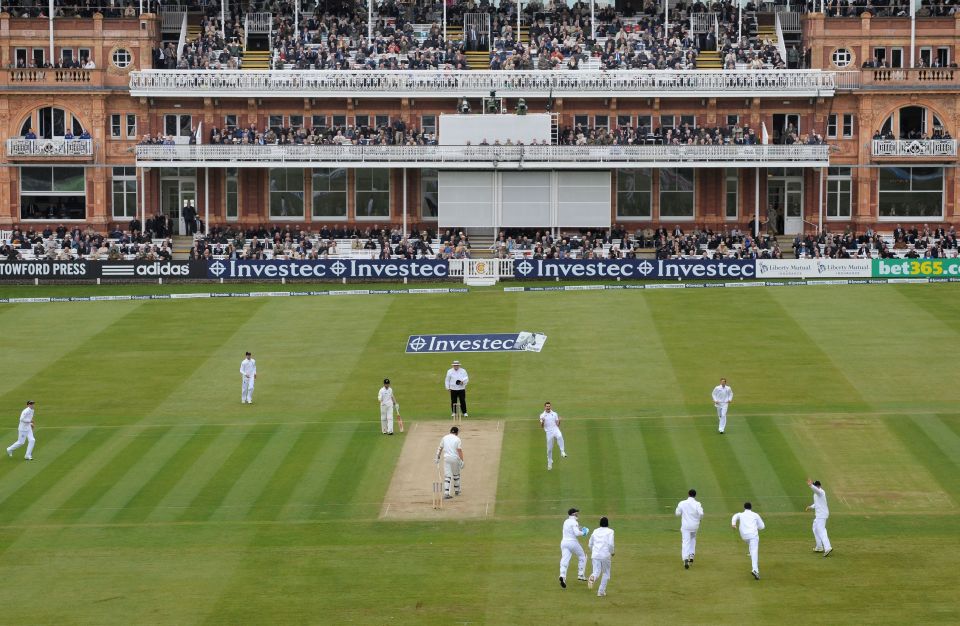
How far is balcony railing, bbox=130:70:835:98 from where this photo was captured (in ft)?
263

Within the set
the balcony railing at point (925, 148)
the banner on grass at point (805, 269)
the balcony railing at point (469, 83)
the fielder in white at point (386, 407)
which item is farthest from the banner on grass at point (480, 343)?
the balcony railing at point (925, 148)

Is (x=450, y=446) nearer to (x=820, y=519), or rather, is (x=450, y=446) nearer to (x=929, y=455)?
(x=820, y=519)

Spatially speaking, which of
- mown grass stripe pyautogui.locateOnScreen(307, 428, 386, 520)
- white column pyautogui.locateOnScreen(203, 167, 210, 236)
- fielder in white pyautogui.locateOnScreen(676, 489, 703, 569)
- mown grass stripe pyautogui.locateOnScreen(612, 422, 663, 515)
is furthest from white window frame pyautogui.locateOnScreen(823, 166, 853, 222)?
fielder in white pyautogui.locateOnScreen(676, 489, 703, 569)

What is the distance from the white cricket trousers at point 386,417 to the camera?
4116 centimetres

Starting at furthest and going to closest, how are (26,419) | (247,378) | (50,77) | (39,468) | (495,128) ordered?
(50,77) < (495,128) < (247,378) < (26,419) < (39,468)

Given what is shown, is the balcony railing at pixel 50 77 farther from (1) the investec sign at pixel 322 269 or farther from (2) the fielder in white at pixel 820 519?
(2) the fielder in white at pixel 820 519

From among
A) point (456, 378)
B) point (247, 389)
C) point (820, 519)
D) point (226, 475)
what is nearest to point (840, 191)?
point (456, 378)

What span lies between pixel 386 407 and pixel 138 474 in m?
6.76

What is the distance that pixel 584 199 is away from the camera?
77.9 meters

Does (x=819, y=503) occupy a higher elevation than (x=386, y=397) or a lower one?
lower

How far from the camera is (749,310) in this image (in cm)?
5944

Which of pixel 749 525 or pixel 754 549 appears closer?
pixel 749 525

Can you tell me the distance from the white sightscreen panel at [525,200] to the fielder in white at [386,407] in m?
36.6

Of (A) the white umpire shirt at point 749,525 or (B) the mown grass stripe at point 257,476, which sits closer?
(A) the white umpire shirt at point 749,525
